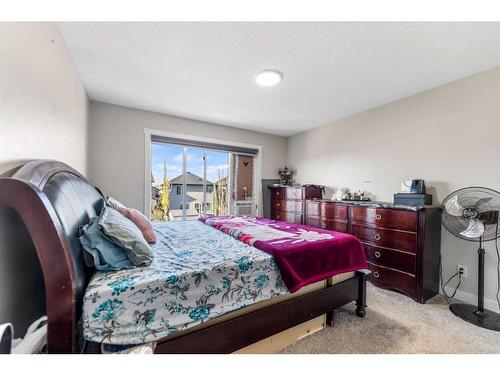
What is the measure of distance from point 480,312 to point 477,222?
84cm

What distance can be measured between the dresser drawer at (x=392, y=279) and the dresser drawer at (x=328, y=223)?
545 mm

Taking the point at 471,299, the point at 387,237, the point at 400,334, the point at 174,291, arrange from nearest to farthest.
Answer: the point at 174,291 → the point at 400,334 → the point at 471,299 → the point at 387,237

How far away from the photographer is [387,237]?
7.89 feet

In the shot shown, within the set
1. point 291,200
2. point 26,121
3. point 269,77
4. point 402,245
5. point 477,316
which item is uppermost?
point 269,77

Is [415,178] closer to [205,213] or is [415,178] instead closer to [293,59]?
[293,59]

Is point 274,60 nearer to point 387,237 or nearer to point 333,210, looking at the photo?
point 333,210

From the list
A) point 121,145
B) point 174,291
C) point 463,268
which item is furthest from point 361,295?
point 121,145

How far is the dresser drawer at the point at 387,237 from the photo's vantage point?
7.27ft

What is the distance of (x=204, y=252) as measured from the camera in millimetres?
1475

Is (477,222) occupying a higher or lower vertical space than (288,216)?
higher

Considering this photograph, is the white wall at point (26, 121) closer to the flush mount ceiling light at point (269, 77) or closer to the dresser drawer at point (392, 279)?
the flush mount ceiling light at point (269, 77)

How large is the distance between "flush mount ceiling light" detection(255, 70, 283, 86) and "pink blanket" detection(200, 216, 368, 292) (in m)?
1.61
